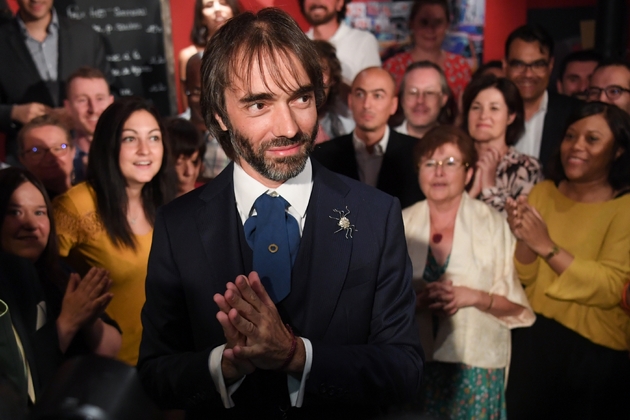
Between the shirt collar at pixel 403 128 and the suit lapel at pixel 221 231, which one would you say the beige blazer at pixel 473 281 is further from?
the suit lapel at pixel 221 231

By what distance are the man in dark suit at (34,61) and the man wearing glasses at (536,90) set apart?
221 centimetres

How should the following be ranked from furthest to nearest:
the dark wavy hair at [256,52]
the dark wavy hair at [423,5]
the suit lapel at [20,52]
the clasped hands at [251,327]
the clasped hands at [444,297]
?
1. the dark wavy hair at [423,5]
2. the suit lapel at [20,52]
3. the clasped hands at [444,297]
4. the dark wavy hair at [256,52]
5. the clasped hands at [251,327]

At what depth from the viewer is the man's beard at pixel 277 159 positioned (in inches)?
62.7

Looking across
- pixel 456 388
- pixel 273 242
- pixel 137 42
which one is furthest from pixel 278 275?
pixel 137 42

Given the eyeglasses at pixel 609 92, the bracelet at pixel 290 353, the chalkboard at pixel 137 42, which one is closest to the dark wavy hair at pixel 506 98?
the eyeglasses at pixel 609 92

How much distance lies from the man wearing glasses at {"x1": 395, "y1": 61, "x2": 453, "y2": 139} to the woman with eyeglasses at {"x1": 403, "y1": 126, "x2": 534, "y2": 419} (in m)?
0.51

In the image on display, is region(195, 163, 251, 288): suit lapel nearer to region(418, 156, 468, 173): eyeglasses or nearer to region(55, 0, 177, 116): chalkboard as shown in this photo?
region(418, 156, 468, 173): eyeglasses

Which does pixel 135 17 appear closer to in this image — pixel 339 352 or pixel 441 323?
pixel 441 323

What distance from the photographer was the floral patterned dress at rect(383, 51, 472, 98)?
399 centimetres

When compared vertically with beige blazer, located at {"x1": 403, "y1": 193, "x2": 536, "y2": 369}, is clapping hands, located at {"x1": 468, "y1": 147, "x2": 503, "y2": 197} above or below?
above

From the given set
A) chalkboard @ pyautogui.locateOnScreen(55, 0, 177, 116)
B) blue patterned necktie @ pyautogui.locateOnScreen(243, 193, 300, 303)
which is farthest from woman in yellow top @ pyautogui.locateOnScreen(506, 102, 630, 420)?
chalkboard @ pyautogui.locateOnScreen(55, 0, 177, 116)

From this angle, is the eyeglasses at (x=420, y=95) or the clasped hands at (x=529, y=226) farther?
the eyeglasses at (x=420, y=95)

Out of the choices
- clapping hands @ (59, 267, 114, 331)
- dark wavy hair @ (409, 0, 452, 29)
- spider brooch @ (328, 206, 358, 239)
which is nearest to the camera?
spider brooch @ (328, 206, 358, 239)

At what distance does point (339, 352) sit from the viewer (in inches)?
62.0
